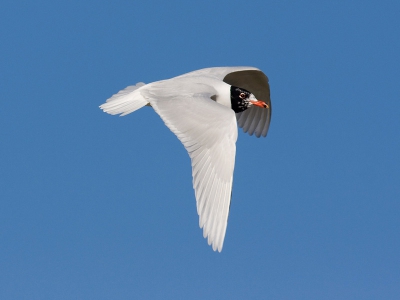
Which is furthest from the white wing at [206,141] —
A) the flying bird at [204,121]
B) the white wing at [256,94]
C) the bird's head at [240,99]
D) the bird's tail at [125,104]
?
the white wing at [256,94]

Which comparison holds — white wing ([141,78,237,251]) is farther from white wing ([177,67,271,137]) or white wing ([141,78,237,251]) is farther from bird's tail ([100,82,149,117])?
white wing ([177,67,271,137])

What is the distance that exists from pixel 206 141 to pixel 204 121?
0.89 ft

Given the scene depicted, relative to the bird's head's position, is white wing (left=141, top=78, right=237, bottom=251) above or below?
below

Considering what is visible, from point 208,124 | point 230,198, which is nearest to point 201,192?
point 230,198

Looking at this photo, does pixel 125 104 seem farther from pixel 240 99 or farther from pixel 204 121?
pixel 240 99

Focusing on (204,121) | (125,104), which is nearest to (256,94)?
(125,104)

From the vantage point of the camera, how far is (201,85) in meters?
8.84

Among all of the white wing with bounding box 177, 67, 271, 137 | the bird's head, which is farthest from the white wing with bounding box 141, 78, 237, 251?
the white wing with bounding box 177, 67, 271, 137

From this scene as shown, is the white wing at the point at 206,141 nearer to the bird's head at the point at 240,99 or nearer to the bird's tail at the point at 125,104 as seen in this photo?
the bird's tail at the point at 125,104

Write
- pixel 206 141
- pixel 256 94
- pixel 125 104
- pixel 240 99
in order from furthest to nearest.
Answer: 1. pixel 256 94
2. pixel 240 99
3. pixel 125 104
4. pixel 206 141

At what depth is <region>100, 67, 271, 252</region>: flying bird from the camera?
7145mm

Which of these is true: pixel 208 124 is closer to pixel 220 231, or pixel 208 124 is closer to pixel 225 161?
pixel 225 161

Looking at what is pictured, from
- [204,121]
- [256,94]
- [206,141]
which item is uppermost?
[256,94]

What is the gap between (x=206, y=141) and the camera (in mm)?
7645
